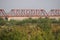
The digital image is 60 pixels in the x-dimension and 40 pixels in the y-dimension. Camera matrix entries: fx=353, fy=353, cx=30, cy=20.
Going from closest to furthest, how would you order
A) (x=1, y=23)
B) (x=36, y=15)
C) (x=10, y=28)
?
(x=10, y=28), (x=1, y=23), (x=36, y=15)

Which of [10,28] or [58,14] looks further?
[58,14]

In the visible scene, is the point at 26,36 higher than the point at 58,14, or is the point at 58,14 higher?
the point at 26,36

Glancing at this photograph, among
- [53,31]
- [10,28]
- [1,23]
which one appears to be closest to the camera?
[10,28]

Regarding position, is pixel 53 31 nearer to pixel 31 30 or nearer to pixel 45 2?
pixel 31 30

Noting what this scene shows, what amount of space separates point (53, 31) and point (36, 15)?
5.46m

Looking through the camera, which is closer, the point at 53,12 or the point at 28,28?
the point at 28,28

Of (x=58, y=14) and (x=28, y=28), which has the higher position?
(x=28, y=28)

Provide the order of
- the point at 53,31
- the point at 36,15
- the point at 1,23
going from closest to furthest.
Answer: the point at 53,31 < the point at 1,23 < the point at 36,15

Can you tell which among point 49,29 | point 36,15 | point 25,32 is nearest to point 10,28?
point 25,32

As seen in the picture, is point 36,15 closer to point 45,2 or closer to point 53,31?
point 45,2

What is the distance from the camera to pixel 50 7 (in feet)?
63.2

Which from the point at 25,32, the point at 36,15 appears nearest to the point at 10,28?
the point at 25,32

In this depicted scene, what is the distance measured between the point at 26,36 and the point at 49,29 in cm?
107

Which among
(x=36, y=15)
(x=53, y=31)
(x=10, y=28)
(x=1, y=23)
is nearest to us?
(x=10, y=28)
